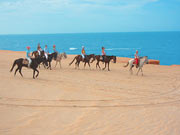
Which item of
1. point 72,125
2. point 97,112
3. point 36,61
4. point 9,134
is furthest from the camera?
point 36,61

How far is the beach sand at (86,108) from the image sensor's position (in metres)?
8.04

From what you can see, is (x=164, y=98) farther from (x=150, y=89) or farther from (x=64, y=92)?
(x=64, y=92)

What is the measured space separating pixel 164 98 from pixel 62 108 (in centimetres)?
604

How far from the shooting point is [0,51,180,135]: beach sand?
804cm

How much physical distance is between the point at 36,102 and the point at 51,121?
2490 millimetres

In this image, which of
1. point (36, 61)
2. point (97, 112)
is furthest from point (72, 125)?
point (36, 61)

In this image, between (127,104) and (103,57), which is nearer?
(127,104)

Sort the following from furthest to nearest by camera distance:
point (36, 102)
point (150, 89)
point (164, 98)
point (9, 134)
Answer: point (150, 89)
point (164, 98)
point (36, 102)
point (9, 134)

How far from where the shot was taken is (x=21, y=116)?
29.3 ft

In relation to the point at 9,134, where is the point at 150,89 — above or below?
above

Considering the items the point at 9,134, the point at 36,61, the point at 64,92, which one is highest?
the point at 36,61

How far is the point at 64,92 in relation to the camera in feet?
41.5

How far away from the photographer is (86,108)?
10227 mm

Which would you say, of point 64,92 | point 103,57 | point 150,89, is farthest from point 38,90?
point 103,57
